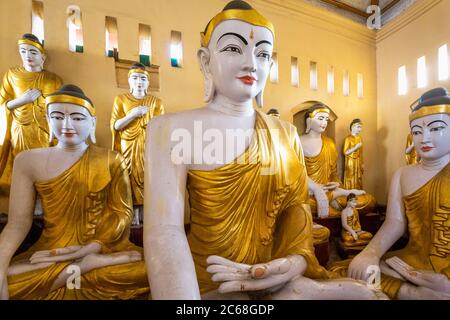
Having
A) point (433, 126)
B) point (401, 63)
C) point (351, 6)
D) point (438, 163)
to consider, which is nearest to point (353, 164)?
point (401, 63)

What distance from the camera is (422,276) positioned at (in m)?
1.11

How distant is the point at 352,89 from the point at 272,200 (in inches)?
165

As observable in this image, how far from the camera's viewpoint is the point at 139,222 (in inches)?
96.0

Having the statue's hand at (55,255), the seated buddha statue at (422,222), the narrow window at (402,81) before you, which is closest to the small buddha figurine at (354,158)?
the narrow window at (402,81)

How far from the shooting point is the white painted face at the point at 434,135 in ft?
4.00

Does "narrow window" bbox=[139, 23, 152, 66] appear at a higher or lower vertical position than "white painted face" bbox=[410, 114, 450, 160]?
higher

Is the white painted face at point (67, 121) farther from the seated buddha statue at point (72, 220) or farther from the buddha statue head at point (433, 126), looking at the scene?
the buddha statue head at point (433, 126)

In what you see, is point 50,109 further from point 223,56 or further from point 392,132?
point 392,132

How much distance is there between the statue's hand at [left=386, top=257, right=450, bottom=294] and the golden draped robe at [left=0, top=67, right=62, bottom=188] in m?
2.83

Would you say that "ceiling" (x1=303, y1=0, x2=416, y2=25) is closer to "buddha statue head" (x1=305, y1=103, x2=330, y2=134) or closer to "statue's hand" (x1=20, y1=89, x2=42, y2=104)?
"buddha statue head" (x1=305, y1=103, x2=330, y2=134)

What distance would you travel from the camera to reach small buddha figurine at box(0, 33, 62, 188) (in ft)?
7.79

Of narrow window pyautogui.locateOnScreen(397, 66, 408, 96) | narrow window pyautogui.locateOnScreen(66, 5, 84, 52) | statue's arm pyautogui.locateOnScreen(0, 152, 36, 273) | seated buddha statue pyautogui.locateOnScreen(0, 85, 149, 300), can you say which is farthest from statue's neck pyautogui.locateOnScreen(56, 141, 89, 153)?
narrow window pyautogui.locateOnScreen(397, 66, 408, 96)

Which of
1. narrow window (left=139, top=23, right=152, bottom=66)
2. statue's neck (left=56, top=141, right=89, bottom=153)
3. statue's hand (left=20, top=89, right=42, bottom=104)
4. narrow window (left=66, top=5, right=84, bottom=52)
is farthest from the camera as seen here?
narrow window (left=139, top=23, right=152, bottom=66)

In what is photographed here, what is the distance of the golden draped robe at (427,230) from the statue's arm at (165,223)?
2.95 feet
